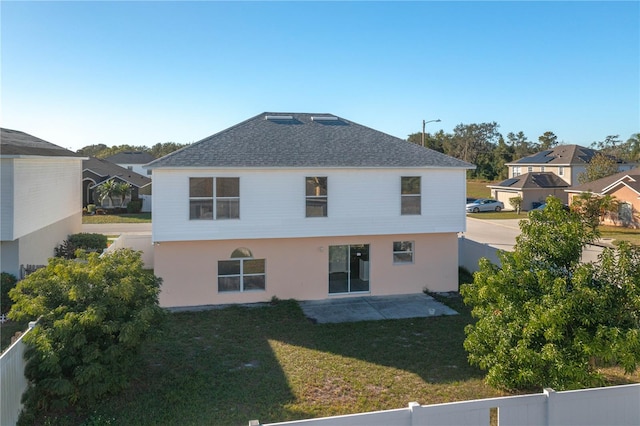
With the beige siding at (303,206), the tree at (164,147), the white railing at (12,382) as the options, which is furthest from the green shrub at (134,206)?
the tree at (164,147)

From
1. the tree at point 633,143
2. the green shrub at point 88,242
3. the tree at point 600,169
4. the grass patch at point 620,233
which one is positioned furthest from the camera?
the tree at point 633,143

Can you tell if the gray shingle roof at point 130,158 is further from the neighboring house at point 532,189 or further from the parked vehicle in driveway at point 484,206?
the neighboring house at point 532,189

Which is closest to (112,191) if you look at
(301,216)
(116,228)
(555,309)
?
(116,228)

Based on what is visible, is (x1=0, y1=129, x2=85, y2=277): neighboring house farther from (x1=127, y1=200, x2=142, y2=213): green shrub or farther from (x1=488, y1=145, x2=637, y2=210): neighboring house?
(x1=488, y1=145, x2=637, y2=210): neighboring house

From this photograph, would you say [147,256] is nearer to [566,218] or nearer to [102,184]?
[566,218]

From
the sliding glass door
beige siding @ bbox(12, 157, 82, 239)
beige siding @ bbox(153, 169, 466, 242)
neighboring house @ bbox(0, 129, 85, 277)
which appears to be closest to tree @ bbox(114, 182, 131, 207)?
beige siding @ bbox(12, 157, 82, 239)

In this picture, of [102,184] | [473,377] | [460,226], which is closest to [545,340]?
[473,377]

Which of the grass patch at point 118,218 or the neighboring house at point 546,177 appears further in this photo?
the neighboring house at point 546,177
